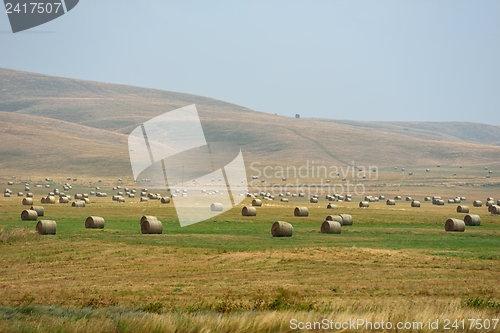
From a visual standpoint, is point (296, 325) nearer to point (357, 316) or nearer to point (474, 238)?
point (357, 316)

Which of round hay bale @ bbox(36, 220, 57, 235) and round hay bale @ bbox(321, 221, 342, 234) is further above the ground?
round hay bale @ bbox(36, 220, 57, 235)

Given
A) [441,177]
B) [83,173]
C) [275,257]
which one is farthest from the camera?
[441,177]

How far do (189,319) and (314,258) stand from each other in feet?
52.4

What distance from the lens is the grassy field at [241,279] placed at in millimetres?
12164

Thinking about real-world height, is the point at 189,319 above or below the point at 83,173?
above

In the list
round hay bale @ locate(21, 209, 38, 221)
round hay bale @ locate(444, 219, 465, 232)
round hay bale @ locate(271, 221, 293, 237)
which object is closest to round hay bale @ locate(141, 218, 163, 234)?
round hay bale @ locate(271, 221, 293, 237)

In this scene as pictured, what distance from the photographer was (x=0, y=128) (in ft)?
556

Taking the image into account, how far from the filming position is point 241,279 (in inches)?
894

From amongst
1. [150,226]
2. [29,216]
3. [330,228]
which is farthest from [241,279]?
[29,216]

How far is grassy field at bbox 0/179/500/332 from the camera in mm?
12164

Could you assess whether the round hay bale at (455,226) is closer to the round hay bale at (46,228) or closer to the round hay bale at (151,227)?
the round hay bale at (151,227)

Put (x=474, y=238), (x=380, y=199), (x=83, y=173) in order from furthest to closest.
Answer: (x=83, y=173) < (x=380, y=199) < (x=474, y=238)

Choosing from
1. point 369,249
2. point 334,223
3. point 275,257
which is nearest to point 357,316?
point 275,257

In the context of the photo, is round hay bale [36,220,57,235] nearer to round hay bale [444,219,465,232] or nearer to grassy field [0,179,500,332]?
grassy field [0,179,500,332]
